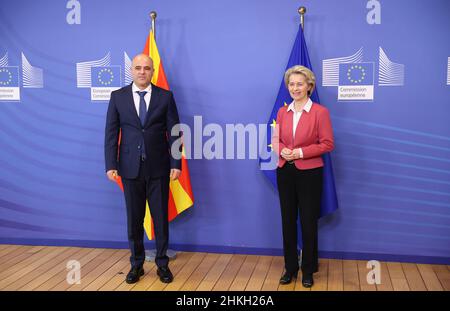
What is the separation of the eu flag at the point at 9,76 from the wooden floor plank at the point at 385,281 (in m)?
3.50

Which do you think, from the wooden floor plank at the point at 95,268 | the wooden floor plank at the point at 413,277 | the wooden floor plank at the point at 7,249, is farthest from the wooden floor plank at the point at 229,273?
the wooden floor plank at the point at 7,249

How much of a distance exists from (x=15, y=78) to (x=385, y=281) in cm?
356

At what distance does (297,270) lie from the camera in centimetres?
354

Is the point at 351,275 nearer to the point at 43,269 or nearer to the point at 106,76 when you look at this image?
the point at 43,269

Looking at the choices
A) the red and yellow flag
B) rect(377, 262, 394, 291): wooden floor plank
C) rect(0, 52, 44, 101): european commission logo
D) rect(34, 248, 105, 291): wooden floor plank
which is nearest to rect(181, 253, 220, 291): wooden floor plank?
the red and yellow flag

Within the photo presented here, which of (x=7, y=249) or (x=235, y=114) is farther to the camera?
(x=7, y=249)

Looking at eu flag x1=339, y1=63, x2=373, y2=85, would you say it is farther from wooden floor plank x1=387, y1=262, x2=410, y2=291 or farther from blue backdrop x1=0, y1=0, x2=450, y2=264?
wooden floor plank x1=387, y1=262, x2=410, y2=291

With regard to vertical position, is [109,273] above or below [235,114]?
below

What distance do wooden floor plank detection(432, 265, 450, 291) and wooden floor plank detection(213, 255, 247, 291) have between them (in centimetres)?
149

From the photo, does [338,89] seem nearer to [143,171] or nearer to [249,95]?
[249,95]

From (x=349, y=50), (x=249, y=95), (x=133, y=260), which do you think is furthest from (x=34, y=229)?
(x=349, y=50)

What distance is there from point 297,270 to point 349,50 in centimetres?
175

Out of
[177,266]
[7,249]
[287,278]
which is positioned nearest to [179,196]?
[177,266]

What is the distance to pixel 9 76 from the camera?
4410 millimetres
